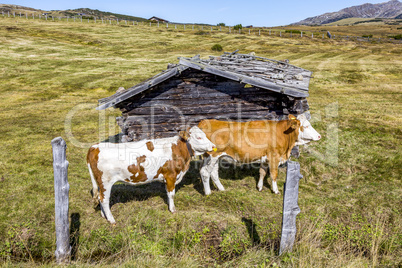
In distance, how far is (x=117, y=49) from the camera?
45.8m

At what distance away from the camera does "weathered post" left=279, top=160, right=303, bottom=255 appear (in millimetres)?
5008

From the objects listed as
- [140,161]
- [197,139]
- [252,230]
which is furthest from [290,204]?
[140,161]

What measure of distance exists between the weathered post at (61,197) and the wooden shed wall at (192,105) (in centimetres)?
488

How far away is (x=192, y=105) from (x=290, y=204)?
595cm

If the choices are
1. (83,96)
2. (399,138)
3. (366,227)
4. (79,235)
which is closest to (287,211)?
(366,227)

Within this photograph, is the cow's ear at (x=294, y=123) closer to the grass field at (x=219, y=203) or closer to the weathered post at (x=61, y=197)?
the grass field at (x=219, y=203)

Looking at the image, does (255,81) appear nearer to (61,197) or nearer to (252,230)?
(252,230)

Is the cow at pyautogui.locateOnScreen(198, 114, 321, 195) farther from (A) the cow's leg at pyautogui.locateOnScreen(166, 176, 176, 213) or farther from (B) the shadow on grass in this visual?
(B) the shadow on grass

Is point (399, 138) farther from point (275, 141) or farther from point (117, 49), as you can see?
point (117, 49)

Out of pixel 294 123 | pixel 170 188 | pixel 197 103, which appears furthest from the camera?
pixel 197 103

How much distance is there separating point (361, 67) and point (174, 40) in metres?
34.4

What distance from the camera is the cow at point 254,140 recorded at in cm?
799

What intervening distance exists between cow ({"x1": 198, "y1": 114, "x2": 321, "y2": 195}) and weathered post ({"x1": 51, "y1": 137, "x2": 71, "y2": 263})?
3.92 metres

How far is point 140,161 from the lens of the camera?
653cm
